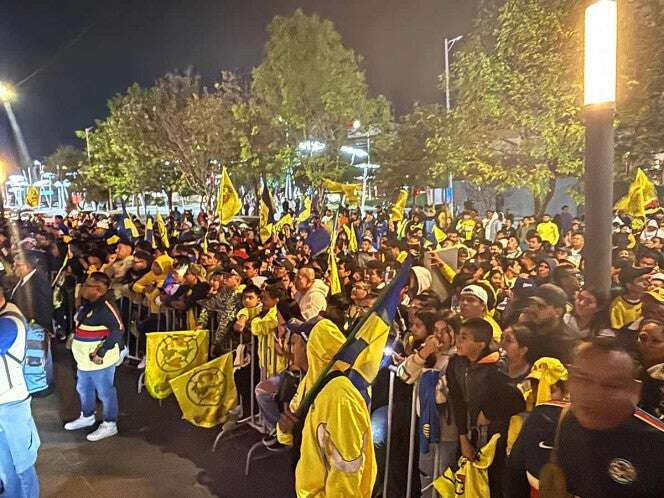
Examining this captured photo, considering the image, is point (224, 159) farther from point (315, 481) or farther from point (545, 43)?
point (315, 481)

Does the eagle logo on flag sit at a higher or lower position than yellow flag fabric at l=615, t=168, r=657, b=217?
lower

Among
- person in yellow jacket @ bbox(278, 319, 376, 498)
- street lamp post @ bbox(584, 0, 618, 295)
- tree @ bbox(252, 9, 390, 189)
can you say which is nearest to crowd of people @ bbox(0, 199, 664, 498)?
person in yellow jacket @ bbox(278, 319, 376, 498)

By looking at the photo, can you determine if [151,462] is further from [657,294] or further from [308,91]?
[308,91]

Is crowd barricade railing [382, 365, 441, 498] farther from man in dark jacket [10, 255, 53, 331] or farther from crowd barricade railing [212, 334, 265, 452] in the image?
man in dark jacket [10, 255, 53, 331]

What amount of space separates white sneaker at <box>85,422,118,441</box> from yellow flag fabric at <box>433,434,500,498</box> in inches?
156

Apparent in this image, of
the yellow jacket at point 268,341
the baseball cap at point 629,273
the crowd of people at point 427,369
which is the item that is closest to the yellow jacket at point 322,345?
the crowd of people at point 427,369

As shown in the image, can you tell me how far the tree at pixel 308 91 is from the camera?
31.2 meters

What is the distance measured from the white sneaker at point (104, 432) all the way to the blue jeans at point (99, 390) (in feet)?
0.20

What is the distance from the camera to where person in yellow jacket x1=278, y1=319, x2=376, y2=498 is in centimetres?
357

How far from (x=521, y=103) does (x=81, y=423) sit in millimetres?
13695

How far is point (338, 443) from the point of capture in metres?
3.56

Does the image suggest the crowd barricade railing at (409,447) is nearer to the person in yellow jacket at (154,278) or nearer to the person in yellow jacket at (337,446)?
the person in yellow jacket at (337,446)

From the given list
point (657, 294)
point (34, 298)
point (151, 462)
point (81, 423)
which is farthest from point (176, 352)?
point (657, 294)

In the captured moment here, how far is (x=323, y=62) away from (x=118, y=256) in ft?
78.4
